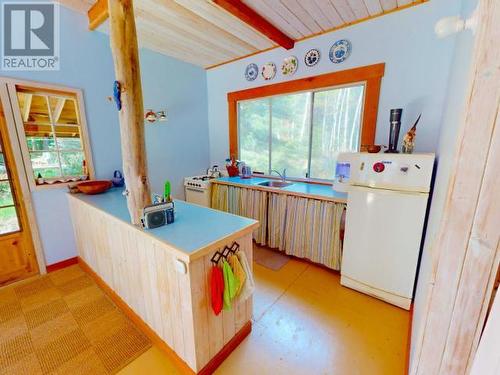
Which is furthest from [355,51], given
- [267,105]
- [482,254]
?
[482,254]

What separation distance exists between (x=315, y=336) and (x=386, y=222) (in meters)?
1.01

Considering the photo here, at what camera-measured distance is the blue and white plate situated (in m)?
2.15

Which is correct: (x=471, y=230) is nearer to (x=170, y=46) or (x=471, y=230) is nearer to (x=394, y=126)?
(x=394, y=126)

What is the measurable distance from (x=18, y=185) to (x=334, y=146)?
3.29 m

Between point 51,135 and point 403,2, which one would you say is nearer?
point 403,2

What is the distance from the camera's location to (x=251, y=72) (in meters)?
2.92

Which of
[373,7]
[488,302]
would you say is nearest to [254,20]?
[373,7]

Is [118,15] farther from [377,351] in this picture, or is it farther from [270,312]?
[377,351]

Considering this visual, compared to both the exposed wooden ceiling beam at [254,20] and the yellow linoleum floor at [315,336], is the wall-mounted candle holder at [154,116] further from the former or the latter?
the yellow linoleum floor at [315,336]

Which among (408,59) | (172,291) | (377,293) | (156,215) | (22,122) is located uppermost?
(408,59)

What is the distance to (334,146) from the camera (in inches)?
97.3

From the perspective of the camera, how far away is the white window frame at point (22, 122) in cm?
186

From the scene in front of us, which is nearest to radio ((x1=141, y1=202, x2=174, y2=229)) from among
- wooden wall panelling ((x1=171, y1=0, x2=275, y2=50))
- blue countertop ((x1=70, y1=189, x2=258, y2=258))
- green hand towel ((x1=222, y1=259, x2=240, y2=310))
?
blue countertop ((x1=70, y1=189, x2=258, y2=258))

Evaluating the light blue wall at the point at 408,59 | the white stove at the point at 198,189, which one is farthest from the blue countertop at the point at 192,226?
the light blue wall at the point at 408,59
